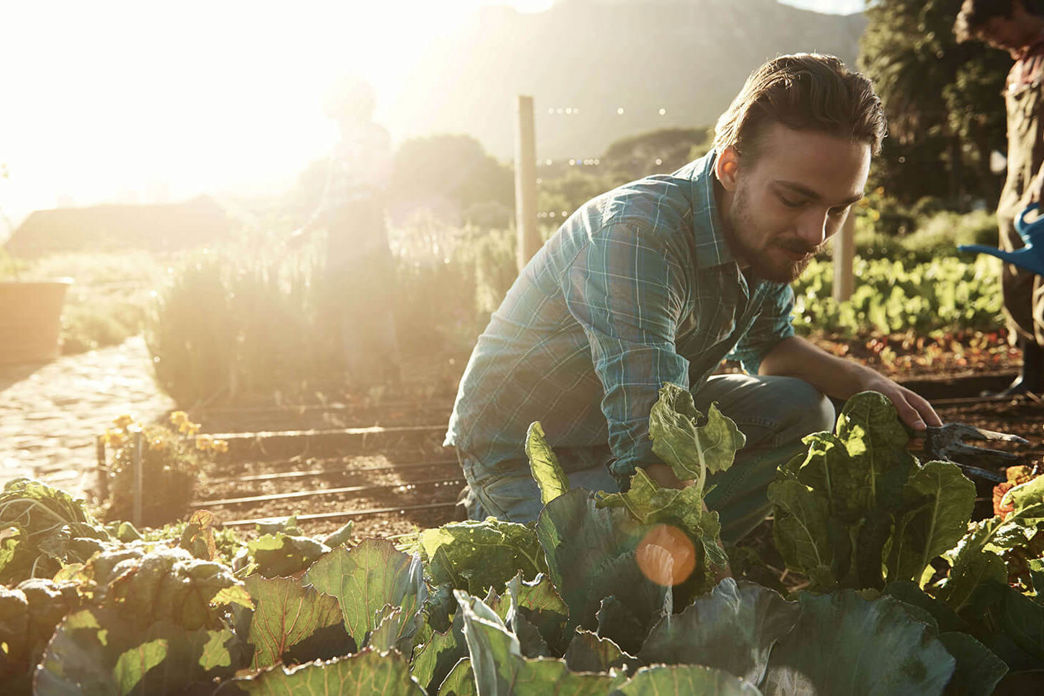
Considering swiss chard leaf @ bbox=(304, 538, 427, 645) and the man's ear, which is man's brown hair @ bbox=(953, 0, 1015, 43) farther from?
swiss chard leaf @ bbox=(304, 538, 427, 645)

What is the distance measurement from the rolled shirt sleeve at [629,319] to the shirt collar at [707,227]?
126mm

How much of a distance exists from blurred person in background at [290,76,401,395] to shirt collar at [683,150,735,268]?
4.55m

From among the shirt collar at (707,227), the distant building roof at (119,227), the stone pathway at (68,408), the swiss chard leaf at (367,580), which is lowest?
the distant building roof at (119,227)

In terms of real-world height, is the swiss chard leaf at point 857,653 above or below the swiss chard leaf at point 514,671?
below

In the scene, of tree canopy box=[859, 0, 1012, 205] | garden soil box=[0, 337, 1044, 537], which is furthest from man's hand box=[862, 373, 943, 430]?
tree canopy box=[859, 0, 1012, 205]

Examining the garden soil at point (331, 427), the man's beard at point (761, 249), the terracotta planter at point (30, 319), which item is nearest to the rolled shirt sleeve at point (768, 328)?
the man's beard at point (761, 249)

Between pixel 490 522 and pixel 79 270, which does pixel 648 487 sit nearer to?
pixel 490 522

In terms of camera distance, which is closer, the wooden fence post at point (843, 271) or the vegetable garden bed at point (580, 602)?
the vegetable garden bed at point (580, 602)

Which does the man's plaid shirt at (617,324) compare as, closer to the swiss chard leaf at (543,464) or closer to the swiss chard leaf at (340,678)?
the swiss chard leaf at (543,464)

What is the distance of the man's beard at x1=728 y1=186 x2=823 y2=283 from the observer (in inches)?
72.0

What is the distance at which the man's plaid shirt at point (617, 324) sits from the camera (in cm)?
165

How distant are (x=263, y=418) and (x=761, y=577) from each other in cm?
392

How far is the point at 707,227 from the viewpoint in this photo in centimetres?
192

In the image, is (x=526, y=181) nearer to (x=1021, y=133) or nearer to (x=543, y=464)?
(x=1021, y=133)
